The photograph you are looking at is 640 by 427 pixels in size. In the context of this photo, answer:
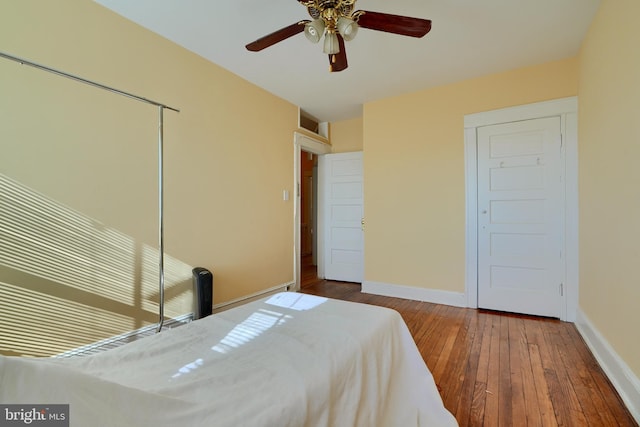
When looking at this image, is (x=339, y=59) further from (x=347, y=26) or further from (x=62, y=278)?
(x=62, y=278)

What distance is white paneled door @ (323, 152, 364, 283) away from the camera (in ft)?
13.5

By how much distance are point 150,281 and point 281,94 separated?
255 centimetres

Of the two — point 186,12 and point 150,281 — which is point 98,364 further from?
point 186,12

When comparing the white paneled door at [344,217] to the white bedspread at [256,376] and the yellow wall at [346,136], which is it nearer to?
the yellow wall at [346,136]

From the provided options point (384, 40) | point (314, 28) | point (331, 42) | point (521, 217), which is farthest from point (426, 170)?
point (314, 28)

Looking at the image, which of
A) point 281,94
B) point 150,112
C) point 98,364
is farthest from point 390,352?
point 281,94

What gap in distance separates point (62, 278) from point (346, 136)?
378cm

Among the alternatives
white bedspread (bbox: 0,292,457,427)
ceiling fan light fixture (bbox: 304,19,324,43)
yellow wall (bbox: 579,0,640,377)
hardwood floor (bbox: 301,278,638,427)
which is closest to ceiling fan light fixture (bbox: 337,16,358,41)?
ceiling fan light fixture (bbox: 304,19,324,43)

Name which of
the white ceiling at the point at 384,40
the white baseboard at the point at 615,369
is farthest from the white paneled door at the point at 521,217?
the white ceiling at the point at 384,40

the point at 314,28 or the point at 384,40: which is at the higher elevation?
the point at 384,40

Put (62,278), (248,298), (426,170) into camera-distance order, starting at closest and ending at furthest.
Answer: (62,278) < (248,298) < (426,170)

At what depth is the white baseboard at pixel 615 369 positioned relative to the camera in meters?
1.41

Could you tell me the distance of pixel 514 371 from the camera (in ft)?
5.92

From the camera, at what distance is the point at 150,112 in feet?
7.13
